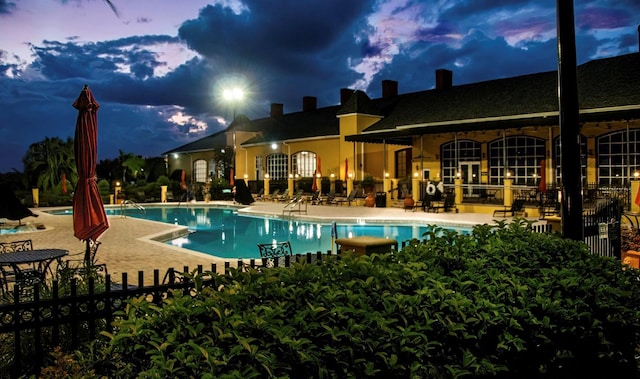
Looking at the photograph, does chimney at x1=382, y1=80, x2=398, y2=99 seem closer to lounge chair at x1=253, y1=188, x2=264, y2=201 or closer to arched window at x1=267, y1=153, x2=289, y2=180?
arched window at x1=267, y1=153, x2=289, y2=180

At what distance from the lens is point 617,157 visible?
20938 millimetres

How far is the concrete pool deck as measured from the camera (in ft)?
32.2

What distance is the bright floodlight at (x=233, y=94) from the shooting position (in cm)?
2914

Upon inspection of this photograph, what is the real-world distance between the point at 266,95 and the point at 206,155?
8128 mm

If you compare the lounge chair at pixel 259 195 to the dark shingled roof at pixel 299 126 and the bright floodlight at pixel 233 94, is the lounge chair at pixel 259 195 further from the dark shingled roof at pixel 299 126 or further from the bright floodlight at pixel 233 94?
the bright floodlight at pixel 233 94

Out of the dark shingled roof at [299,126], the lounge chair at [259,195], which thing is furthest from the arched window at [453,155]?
the lounge chair at [259,195]

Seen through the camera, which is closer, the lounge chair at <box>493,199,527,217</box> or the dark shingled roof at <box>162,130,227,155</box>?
the lounge chair at <box>493,199,527,217</box>

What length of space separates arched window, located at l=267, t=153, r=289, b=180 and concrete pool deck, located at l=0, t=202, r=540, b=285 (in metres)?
12.0

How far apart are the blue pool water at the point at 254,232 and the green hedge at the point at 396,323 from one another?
10.1 metres

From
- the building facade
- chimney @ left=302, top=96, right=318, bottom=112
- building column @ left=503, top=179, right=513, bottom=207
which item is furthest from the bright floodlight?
building column @ left=503, top=179, right=513, bottom=207

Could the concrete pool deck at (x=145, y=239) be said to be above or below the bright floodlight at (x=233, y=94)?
below

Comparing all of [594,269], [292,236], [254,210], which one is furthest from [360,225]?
[594,269]

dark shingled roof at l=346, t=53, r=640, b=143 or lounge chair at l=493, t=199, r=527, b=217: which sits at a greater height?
dark shingled roof at l=346, t=53, r=640, b=143

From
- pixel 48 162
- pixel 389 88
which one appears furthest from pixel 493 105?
pixel 48 162
